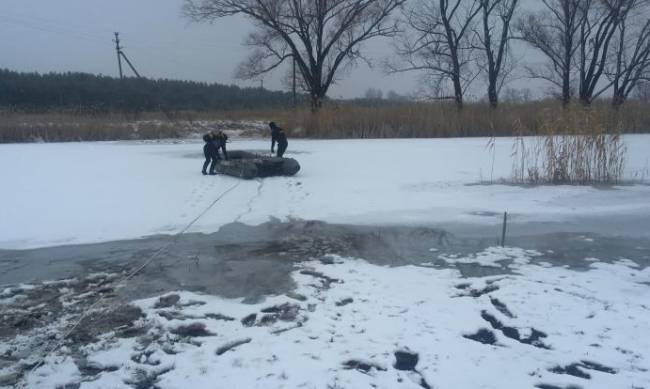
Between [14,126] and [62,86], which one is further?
[62,86]

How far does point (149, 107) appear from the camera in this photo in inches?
2036

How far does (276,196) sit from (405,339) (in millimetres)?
6273

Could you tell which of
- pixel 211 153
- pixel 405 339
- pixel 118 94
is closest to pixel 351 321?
pixel 405 339

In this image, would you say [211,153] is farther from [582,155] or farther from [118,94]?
[118,94]

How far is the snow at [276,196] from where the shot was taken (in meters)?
8.08

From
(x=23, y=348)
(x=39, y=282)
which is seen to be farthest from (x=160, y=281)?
(x=23, y=348)

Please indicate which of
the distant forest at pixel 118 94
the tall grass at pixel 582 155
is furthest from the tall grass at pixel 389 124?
the distant forest at pixel 118 94

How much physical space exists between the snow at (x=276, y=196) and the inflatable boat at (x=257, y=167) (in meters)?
0.34

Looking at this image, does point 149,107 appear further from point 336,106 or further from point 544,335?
point 544,335

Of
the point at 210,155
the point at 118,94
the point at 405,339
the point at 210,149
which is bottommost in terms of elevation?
the point at 405,339

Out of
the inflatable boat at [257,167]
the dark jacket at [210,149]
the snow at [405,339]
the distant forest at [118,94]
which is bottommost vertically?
the snow at [405,339]

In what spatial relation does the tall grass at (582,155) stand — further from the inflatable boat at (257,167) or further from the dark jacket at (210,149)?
the dark jacket at (210,149)

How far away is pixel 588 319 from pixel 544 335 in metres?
0.49

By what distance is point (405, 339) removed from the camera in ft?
13.3
